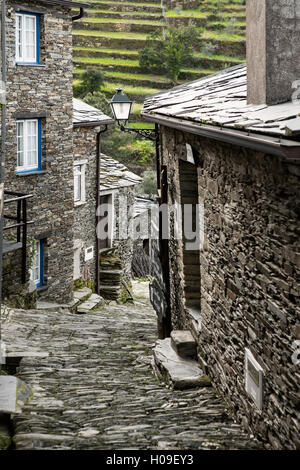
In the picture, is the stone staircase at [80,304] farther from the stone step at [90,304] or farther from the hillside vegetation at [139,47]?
the hillside vegetation at [139,47]

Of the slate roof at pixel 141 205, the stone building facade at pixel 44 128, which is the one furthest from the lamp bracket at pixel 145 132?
the slate roof at pixel 141 205

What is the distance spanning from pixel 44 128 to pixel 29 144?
604mm

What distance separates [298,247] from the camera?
3.80m

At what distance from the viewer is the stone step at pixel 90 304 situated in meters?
16.3

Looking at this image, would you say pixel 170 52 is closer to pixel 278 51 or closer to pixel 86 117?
pixel 86 117

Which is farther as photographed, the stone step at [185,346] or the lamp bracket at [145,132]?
the lamp bracket at [145,132]

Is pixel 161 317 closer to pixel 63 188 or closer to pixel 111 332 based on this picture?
pixel 111 332

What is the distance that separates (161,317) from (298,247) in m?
5.33

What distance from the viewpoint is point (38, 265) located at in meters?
15.0

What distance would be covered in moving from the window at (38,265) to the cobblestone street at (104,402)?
4860 mm

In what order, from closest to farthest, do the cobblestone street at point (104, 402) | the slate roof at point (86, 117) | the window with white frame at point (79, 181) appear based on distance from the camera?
the cobblestone street at point (104, 402) → the slate roof at point (86, 117) → the window with white frame at point (79, 181)

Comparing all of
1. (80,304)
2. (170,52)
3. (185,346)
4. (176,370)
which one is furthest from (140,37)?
(176,370)
